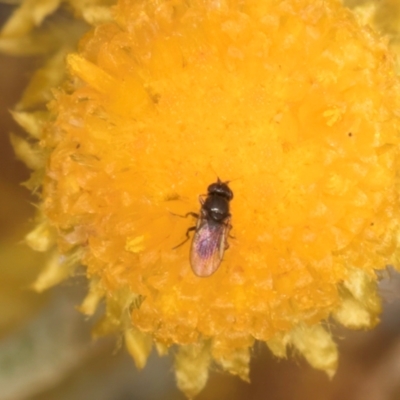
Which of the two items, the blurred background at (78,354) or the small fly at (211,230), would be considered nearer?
the small fly at (211,230)

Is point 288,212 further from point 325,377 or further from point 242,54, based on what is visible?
point 325,377

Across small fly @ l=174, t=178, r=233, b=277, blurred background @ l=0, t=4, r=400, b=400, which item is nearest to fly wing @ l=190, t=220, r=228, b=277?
small fly @ l=174, t=178, r=233, b=277

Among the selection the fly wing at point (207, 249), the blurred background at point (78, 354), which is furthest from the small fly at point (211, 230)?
the blurred background at point (78, 354)

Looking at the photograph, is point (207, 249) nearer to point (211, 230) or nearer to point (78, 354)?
point (211, 230)

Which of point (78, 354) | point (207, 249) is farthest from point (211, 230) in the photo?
point (78, 354)

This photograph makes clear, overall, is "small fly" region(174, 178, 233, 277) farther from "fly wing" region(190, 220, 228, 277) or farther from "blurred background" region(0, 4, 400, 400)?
"blurred background" region(0, 4, 400, 400)

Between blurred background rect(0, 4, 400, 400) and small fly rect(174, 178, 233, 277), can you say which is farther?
blurred background rect(0, 4, 400, 400)

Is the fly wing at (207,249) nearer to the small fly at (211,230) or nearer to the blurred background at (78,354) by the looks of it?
the small fly at (211,230)
